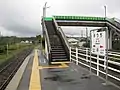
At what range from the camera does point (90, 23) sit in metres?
50.8

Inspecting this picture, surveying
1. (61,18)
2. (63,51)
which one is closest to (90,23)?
(61,18)

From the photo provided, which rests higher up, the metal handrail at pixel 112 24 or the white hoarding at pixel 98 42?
the metal handrail at pixel 112 24

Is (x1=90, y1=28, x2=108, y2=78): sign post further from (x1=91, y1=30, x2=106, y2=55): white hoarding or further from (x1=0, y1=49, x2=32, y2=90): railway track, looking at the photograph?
(x1=0, y1=49, x2=32, y2=90): railway track

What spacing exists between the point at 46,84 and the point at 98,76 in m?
2.77

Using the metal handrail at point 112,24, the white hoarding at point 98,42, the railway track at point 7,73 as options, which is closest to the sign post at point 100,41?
the white hoarding at point 98,42

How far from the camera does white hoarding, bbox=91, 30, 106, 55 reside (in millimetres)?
10554

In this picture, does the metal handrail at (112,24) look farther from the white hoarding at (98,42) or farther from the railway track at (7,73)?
the white hoarding at (98,42)

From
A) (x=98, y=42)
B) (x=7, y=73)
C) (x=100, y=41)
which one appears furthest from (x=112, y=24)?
(x=100, y=41)

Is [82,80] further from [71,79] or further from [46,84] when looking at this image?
[46,84]

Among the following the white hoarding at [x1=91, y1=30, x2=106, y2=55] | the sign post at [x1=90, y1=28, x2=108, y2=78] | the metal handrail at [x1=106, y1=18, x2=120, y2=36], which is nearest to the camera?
the sign post at [x1=90, y1=28, x2=108, y2=78]

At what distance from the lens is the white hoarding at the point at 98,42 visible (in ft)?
34.6

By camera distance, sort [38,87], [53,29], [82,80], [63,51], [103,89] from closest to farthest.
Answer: [103,89]
[38,87]
[82,80]
[63,51]
[53,29]

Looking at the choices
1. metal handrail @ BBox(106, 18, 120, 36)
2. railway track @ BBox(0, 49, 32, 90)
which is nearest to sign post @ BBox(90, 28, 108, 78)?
railway track @ BBox(0, 49, 32, 90)

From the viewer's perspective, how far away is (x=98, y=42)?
A: 1120 centimetres
